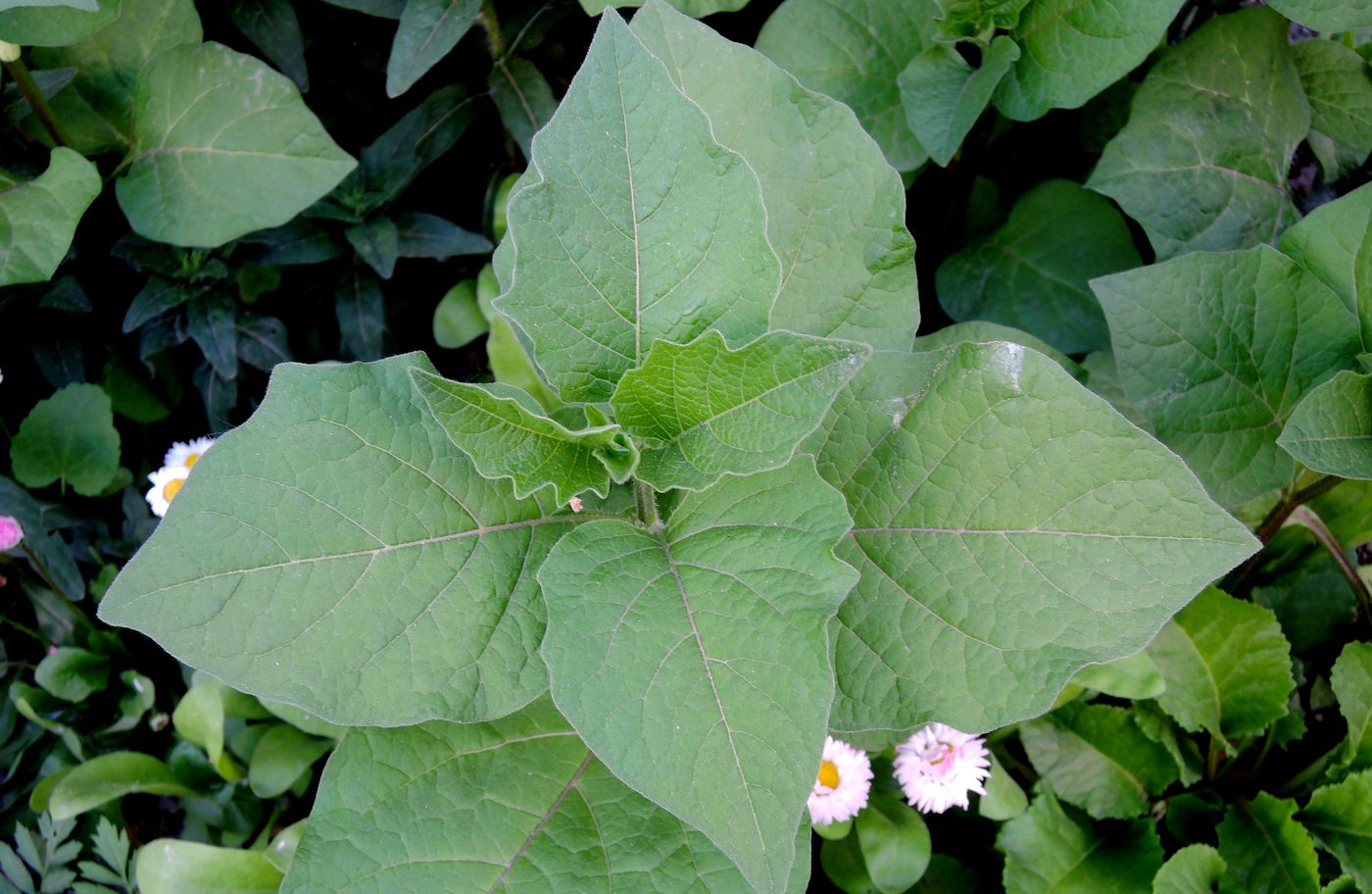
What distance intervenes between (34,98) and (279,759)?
92cm

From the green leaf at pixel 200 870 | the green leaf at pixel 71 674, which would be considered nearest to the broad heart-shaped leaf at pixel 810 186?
the green leaf at pixel 200 870

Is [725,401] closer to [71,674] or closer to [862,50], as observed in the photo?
[862,50]

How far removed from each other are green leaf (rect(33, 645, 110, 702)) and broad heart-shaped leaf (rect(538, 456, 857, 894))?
3.57 ft

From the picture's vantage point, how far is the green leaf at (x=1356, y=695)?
124 centimetres

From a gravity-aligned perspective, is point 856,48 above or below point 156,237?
above

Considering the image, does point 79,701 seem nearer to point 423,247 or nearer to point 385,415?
point 423,247

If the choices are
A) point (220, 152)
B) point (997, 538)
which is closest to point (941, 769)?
point (997, 538)

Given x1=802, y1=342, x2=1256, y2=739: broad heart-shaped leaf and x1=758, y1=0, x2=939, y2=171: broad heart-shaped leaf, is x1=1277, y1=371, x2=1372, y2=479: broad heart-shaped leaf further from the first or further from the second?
x1=758, y1=0, x2=939, y2=171: broad heart-shaped leaf

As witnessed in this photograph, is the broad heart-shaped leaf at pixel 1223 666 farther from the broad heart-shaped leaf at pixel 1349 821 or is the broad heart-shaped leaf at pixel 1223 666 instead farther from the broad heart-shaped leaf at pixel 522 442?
the broad heart-shaped leaf at pixel 522 442

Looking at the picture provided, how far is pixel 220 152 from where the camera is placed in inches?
51.7

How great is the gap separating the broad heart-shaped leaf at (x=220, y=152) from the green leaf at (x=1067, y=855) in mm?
1215

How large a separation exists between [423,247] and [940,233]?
804 millimetres

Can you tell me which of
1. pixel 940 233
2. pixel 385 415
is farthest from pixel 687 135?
pixel 940 233

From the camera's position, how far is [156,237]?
130cm
